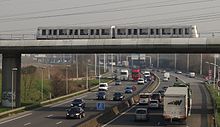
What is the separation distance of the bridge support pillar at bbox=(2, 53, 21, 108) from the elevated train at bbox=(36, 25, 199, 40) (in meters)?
8.90

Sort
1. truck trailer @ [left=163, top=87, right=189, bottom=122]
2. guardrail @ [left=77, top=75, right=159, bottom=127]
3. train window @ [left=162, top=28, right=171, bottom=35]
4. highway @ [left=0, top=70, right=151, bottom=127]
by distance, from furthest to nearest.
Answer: train window @ [left=162, top=28, right=171, bottom=35] < truck trailer @ [left=163, top=87, right=189, bottom=122] < highway @ [left=0, top=70, right=151, bottom=127] < guardrail @ [left=77, top=75, right=159, bottom=127]

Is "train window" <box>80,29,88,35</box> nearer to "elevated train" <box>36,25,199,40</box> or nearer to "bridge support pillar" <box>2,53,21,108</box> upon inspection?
"elevated train" <box>36,25,199,40</box>

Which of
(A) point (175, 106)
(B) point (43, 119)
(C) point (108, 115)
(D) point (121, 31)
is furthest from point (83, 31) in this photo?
(A) point (175, 106)

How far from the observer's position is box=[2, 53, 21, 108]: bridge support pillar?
66000 mm

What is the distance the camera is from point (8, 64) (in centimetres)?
6631

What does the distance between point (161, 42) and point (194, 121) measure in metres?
10.9

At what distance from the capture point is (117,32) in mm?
74375

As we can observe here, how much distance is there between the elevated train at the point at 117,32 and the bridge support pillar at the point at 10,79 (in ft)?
29.2

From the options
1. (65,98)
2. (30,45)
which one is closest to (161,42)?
(30,45)

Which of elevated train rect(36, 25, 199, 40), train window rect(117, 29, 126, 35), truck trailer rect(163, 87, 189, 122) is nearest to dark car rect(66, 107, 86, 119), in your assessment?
truck trailer rect(163, 87, 189, 122)

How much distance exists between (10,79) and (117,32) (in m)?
18.4

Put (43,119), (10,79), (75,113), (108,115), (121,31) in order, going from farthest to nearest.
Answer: (121,31), (10,79), (108,115), (75,113), (43,119)

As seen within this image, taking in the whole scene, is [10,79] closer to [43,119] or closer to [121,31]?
[43,119]

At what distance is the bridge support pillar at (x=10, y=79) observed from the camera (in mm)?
66000
